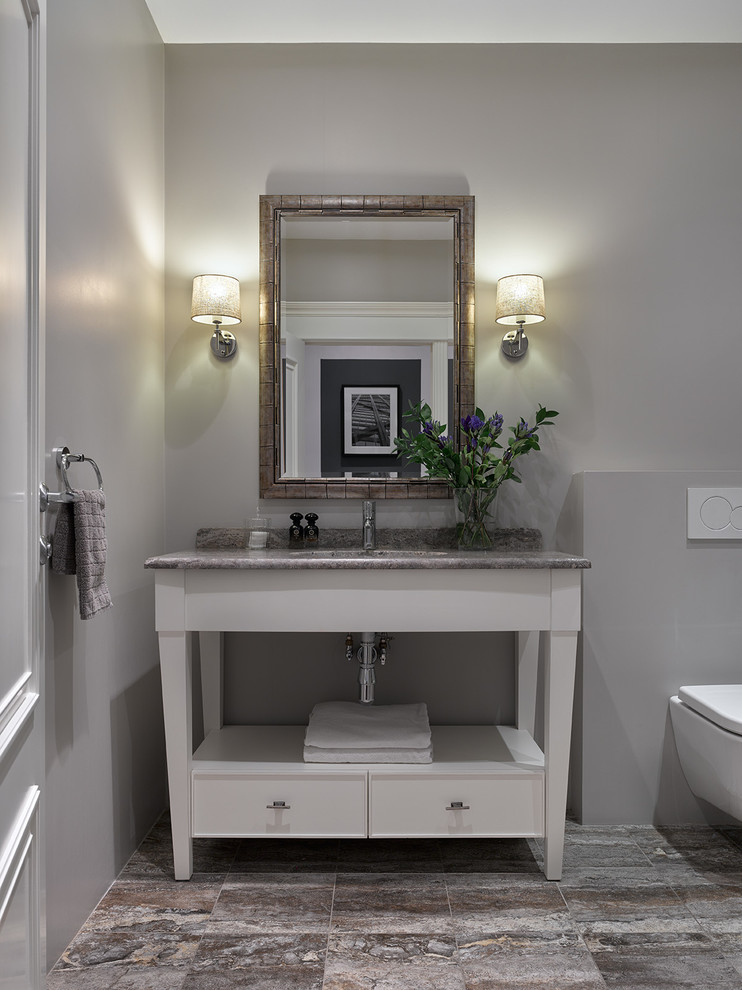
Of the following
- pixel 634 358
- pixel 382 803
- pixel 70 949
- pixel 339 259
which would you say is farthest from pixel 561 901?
pixel 339 259

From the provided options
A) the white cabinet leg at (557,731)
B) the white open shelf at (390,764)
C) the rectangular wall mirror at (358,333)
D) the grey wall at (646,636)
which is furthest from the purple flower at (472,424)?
the white open shelf at (390,764)

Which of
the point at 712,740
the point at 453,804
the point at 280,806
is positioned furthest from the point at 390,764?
the point at 712,740

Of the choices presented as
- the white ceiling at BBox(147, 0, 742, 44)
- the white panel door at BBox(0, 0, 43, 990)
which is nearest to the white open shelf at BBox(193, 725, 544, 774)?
the white panel door at BBox(0, 0, 43, 990)

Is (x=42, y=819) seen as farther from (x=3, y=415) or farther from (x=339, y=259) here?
(x=339, y=259)

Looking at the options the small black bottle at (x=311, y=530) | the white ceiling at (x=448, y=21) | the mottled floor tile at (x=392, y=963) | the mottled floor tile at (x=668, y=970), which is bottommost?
the mottled floor tile at (x=392, y=963)

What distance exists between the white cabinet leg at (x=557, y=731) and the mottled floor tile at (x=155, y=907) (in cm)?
86

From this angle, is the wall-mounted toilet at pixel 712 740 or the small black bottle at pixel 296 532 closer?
the wall-mounted toilet at pixel 712 740

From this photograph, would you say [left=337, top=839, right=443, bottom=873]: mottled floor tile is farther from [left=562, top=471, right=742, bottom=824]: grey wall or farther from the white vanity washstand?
[left=562, top=471, right=742, bottom=824]: grey wall

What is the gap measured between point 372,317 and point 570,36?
110 centimetres

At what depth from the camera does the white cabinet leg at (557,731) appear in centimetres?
186

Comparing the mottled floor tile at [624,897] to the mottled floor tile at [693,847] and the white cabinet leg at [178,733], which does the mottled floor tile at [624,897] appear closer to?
the mottled floor tile at [693,847]

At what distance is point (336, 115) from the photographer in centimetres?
243

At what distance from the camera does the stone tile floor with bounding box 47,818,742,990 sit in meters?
1.52

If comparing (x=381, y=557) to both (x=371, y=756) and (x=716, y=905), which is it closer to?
(x=371, y=756)
